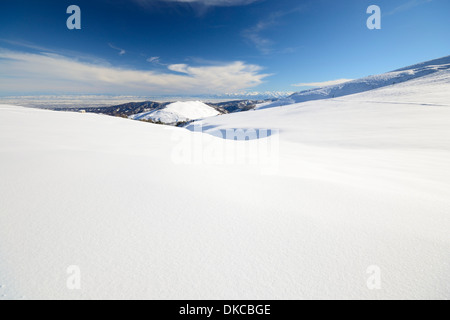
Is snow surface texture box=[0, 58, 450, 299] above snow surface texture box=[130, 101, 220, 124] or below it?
below

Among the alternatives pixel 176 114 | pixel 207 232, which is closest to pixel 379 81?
pixel 176 114

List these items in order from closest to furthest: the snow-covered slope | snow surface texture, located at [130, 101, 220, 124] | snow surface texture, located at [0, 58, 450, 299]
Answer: snow surface texture, located at [0, 58, 450, 299]
the snow-covered slope
snow surface texture, located at [130, 101, 220, 124]

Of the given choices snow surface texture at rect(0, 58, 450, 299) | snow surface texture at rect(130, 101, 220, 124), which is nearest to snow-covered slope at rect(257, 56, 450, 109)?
snow surface texture at rect(130, 101, 220, 124)

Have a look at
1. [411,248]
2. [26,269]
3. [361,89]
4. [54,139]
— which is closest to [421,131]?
[411,248]

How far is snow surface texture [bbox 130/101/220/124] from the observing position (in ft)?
381

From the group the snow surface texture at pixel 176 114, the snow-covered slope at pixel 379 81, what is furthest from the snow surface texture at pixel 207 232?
the snow surface texture at pixel 176 114

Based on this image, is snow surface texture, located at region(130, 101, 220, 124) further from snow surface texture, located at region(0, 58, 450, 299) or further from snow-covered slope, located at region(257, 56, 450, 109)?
snow surface texture, located at region(0, 58, 450, 299)

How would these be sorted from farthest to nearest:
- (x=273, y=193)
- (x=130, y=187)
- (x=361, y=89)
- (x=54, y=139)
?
(x=361, y=89) < (x=54, y=139) < (x=273, y=193) < (x=130, y=187)

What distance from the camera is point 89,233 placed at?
6.38 ft

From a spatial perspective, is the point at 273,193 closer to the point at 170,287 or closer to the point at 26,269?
the point at 170,287

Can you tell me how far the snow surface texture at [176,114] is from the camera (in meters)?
116

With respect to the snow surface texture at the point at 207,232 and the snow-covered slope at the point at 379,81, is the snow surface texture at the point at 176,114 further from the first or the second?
the snow surface texture at the point at 207,232

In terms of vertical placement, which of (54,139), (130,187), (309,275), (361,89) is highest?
(361,89)
